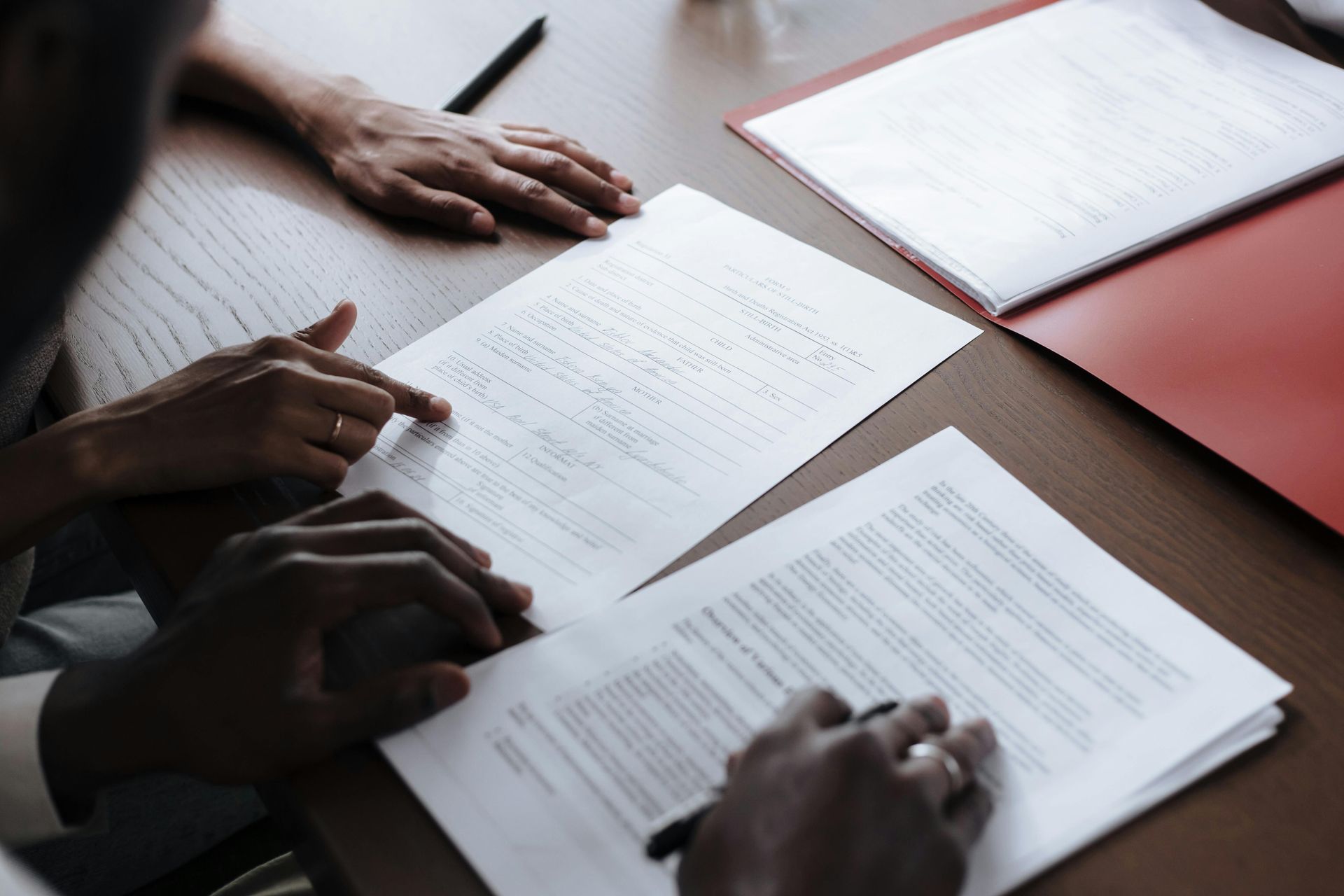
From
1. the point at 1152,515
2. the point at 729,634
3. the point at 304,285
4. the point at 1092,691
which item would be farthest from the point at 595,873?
the point at 304,285

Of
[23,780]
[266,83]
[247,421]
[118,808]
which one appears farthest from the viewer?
[266,83]

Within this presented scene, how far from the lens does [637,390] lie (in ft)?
2.37

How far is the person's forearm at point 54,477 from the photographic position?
659 mm

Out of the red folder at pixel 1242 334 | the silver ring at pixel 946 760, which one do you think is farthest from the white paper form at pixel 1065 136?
the silver ring at pixel 946 760

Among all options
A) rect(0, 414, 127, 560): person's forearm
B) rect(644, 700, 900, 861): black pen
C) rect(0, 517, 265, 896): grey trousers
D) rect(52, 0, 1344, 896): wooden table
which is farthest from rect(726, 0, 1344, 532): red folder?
rect(0, 517, 265, 896): grey trousers

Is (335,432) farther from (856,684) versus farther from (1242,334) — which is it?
(1242,334)

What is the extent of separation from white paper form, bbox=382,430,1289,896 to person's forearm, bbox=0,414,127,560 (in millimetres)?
305

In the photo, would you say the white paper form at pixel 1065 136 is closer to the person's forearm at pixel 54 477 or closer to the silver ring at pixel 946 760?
the silver ring at pixel 946 760

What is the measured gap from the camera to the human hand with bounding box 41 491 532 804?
1.68 ft

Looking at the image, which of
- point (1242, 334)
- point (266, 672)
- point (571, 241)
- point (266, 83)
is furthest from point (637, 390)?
point (266, 83)

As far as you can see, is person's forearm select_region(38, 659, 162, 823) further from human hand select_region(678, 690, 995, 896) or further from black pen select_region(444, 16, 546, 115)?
black pen select_region(444, 16, 546, 115)

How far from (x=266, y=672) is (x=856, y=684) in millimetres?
305

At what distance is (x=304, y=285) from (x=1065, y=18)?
2.66 feet

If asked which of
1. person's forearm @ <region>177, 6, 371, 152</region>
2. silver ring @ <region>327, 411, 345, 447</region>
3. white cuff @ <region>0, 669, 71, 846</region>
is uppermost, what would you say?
person's forearm @ <region>177, 6, 371, 152</region>
